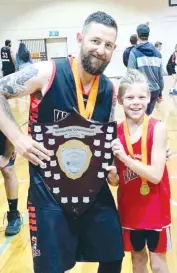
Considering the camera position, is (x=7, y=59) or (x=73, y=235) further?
(x=7, y=59)

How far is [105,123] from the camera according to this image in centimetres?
186

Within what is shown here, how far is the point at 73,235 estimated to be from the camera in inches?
78.0

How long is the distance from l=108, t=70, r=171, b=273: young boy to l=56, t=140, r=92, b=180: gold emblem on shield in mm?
206

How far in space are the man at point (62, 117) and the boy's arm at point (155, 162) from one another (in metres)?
0.11

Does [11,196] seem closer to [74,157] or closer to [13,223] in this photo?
[13,223]

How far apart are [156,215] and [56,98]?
83 cm

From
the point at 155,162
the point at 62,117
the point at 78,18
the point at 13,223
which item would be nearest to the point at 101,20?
the point at 62,117

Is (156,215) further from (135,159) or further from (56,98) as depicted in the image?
(56,98)

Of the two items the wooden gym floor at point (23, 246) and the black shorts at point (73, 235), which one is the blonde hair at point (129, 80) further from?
the wooden gym floor at point (23, 246)

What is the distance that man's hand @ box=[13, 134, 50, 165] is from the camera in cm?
176

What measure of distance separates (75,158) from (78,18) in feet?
62.1

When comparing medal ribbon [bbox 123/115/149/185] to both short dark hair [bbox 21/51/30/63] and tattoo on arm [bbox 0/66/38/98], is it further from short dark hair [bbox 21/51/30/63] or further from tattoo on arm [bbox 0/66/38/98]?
short dark hair [bbox 21/51/30/63]

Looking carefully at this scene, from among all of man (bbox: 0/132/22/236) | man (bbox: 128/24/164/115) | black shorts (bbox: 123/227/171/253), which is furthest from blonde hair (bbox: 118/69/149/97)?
man (bbox: 128/24/164/115)

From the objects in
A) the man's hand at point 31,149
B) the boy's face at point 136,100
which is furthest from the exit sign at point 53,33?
the man's hand at point 31,149
